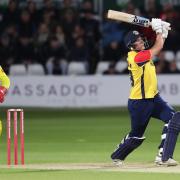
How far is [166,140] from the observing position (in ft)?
40.2

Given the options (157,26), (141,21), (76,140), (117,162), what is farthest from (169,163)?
(76,140)

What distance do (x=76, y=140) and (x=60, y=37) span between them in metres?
8.46

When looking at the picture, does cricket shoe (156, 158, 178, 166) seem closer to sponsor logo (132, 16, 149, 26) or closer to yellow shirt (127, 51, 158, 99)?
yellow shirt (127, 51, 158, 99)

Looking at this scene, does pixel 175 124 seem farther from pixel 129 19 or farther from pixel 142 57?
pixel 129 19

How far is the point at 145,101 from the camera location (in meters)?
12.4

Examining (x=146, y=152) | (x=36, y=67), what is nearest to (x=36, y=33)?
(x=36, y=67)

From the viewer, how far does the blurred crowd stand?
955 inches

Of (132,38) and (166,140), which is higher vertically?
(132,38)

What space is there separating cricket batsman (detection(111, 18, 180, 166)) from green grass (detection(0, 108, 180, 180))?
2.18 feet

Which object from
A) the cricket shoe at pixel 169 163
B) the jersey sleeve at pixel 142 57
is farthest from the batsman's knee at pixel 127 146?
the jersey sleeve at pixel 142 57

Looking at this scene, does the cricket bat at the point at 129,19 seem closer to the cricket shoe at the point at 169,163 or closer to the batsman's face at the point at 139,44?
the batsman's face at the point at 139,44

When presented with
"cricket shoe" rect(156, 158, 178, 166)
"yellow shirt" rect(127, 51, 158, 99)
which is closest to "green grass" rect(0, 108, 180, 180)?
"cricket shoe" rect(156, 158, 178, 166)

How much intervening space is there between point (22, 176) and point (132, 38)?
2.56 meters

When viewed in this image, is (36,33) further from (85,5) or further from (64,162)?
(64,162)
